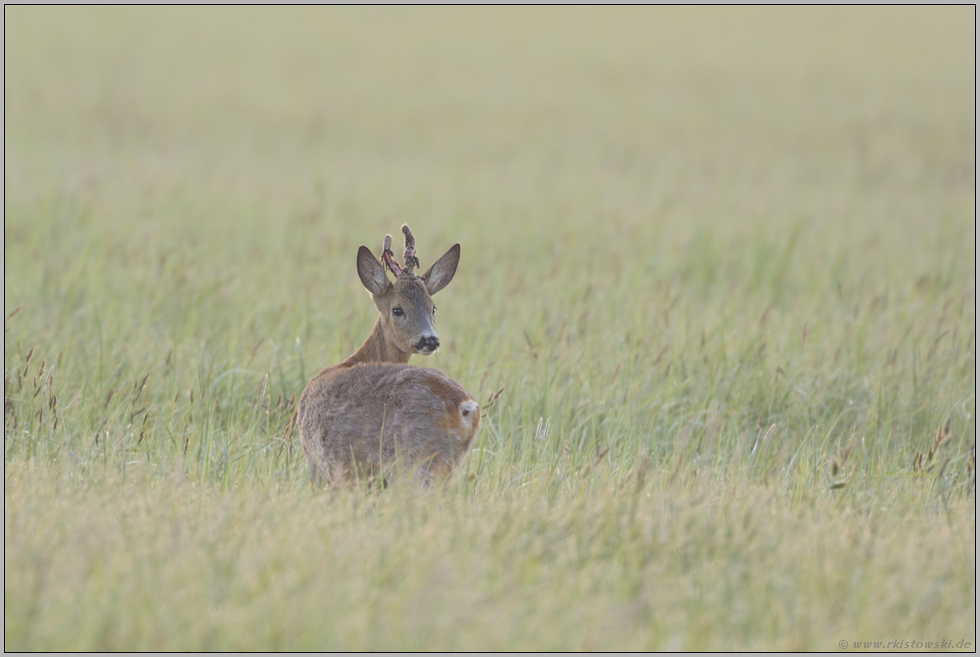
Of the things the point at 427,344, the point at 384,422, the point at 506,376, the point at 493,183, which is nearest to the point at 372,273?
the point at 427,344

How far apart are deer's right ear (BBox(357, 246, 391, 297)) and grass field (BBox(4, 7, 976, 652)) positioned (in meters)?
0.86

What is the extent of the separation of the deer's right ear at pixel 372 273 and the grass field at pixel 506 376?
2.83 feet

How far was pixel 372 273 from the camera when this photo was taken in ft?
17.2

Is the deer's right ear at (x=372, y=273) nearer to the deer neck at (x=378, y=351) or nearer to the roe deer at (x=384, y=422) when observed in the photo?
the deer neck at (x=378, y=351)

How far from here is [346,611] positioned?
303 cm

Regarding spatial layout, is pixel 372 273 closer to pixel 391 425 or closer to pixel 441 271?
pixel 441 271

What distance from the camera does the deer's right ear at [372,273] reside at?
517 centimetres

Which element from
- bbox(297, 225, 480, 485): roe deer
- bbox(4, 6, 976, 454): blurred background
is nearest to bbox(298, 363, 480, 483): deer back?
bbox(297, 225, 480, 485): roe deer

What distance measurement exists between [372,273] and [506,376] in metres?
1.36

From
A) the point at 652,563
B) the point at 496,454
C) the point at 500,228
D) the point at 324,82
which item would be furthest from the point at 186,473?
the point at 324,82

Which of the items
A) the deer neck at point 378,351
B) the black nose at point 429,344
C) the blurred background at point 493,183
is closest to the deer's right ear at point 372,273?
the deer neck at point 378,351

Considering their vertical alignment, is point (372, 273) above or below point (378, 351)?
above

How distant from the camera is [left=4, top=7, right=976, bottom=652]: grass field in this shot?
10.4 feet

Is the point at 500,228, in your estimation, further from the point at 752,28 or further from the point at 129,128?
the point at 752,28
